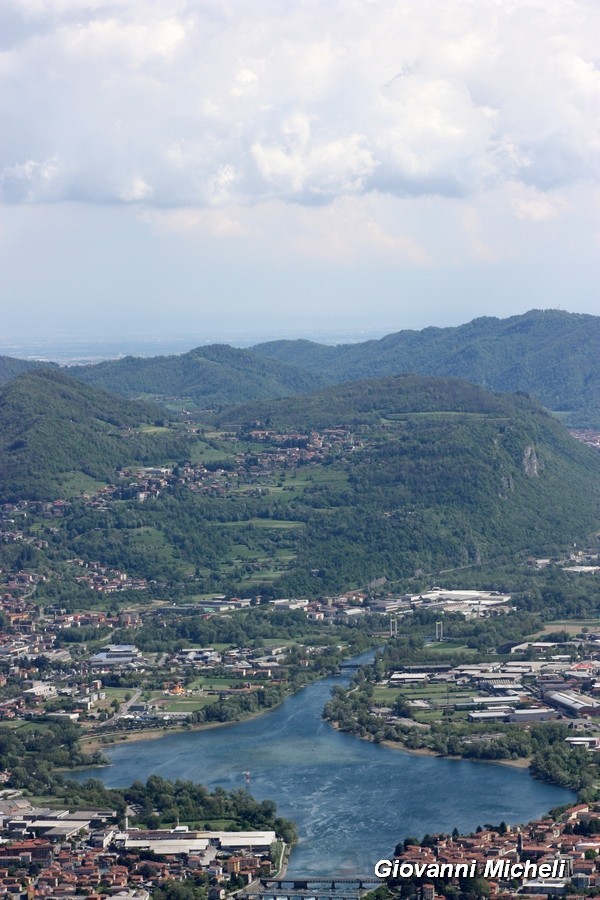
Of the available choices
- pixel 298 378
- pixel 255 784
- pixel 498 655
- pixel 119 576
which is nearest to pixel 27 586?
pixel 119 576

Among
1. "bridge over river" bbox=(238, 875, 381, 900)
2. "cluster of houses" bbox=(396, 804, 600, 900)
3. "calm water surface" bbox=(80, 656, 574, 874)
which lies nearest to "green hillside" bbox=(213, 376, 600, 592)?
"calm water surface" bbox=(80, 656, 574, 874)

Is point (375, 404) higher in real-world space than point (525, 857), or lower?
higher

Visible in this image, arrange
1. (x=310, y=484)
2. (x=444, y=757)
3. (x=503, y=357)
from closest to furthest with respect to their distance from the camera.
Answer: (x=444, y=757) → (x=310, y=484) → (x=503, y=357)

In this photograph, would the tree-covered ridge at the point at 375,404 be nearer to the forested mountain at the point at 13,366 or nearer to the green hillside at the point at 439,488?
the green hillside at the point at 439,488

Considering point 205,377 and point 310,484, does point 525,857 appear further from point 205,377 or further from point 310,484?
point 205,377

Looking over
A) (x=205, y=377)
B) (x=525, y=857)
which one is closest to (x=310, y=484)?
(x=525, y=857)

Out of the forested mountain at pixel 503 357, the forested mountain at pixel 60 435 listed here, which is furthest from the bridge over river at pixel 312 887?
the forested mountain at pixel 503 357

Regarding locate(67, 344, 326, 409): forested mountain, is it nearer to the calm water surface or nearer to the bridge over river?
the calm water surface

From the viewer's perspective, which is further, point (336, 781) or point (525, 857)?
point (336, 781)
